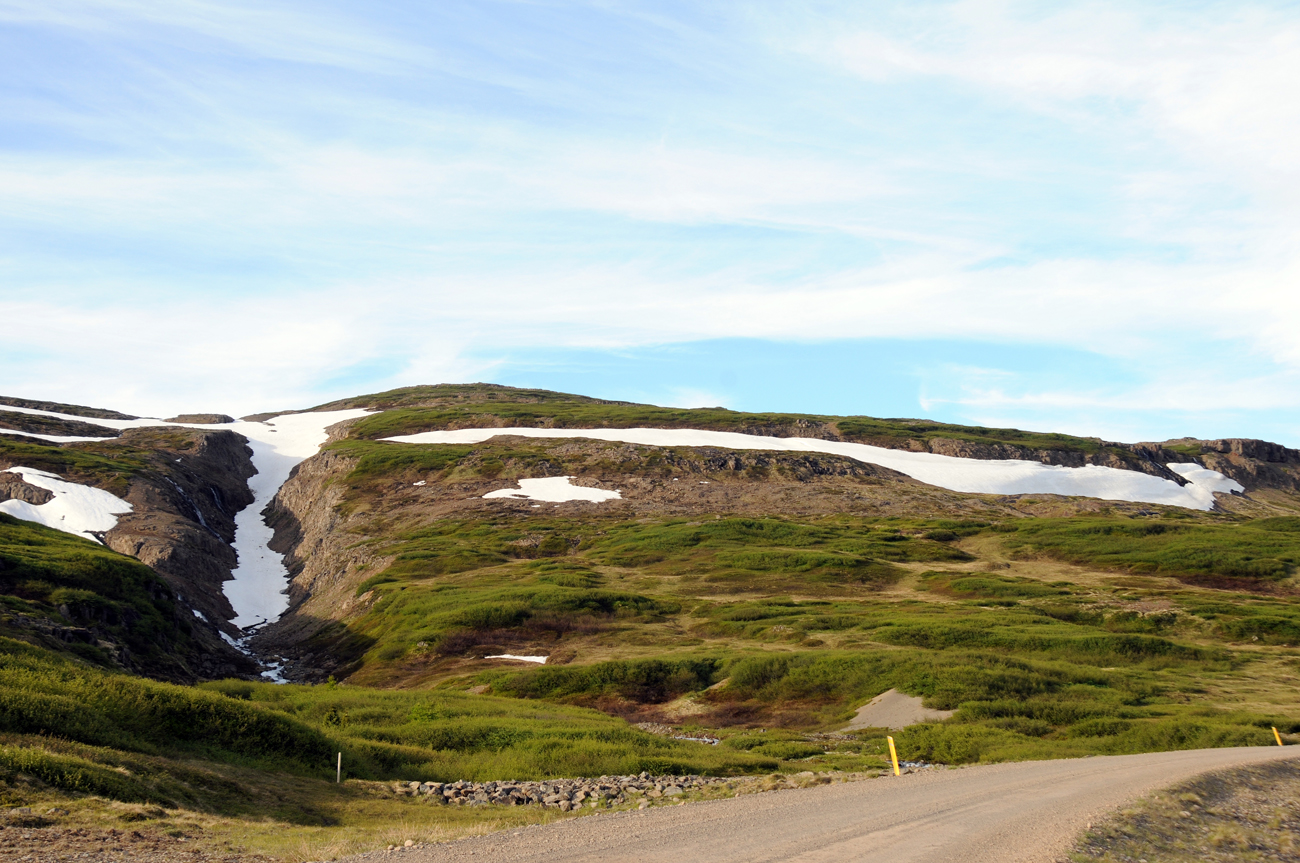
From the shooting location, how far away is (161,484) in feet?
350

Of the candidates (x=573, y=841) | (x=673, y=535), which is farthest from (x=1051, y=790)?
(x=673, y=535)

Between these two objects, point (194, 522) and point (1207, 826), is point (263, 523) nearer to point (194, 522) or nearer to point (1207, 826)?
point (194, 522)

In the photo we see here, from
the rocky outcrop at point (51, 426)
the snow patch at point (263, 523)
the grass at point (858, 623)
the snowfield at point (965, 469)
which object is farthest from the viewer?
the rocky outcrop at point (51, 426)

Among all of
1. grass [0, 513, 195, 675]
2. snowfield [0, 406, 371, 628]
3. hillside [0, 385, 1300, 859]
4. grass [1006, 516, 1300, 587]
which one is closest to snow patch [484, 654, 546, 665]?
hillside [0, 385, 1300, 859]

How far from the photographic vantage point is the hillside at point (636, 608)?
94.7ft

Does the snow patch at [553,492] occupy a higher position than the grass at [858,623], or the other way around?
the snow patch at [553,492]

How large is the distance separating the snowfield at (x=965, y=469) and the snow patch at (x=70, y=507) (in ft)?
213

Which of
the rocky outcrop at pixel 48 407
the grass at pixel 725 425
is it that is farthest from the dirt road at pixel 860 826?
the rocky outcrop at pixel 48 407

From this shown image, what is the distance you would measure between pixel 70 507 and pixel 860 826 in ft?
330

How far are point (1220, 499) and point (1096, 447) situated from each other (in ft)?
82.0

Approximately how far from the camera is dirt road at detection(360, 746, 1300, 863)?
13969 mm

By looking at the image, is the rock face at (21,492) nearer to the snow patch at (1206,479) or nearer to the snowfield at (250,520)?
the snowfield at (250,520)

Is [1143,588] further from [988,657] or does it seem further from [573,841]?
[573,841]

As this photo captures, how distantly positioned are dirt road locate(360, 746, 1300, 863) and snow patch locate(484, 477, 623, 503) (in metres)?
99.6
